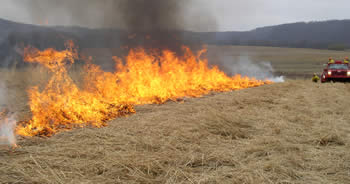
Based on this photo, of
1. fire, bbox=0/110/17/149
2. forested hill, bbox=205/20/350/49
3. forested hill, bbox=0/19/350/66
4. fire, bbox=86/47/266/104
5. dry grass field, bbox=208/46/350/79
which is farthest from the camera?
forested hill, bbox=205/20/350/49

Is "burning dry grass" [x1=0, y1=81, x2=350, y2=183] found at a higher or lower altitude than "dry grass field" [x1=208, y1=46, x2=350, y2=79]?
lower

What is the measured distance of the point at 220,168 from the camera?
335 cm

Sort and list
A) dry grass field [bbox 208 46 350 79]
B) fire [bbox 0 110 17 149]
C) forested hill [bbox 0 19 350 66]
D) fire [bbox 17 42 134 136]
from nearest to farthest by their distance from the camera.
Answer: fire [bbox 0 110 17 149]
fire [bbox 17 42 134 136]
forested hill [bbox 0 19 350 66]
dry grass field [bbox 208 46 350 79]

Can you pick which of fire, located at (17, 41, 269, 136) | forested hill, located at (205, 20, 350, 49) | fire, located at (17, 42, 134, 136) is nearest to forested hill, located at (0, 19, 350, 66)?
fire, located at (17, 41, 269, 136)

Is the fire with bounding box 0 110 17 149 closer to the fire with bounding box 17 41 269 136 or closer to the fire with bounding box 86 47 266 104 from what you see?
the fire with bounding box 17 41 269 136

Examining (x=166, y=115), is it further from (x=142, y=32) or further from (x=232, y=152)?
(x=142, y=32)

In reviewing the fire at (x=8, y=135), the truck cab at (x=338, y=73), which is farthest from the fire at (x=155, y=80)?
the truck cab at (x=338, y=73)

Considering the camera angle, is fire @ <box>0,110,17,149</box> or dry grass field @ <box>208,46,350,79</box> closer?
fire @ <box>0,110,17,149</box>

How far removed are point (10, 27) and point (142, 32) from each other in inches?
626

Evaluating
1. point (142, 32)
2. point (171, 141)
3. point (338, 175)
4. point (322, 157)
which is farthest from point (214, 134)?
point (142, 32)

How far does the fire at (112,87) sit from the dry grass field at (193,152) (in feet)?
2.62

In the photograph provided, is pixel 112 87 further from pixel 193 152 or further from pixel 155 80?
pixel 193 152

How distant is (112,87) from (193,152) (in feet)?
19.8

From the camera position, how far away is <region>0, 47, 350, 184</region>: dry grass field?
10.1 feet
